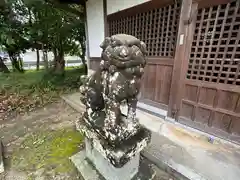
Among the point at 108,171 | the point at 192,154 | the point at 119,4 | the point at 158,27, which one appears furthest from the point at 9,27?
the point at 192,154

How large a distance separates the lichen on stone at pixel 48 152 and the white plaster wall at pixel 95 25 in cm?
286

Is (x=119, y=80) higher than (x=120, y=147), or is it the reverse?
(x=119, y=80)

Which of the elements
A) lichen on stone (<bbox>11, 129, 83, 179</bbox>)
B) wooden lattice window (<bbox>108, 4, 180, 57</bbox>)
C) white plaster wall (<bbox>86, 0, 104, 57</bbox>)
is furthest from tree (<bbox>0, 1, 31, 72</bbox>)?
wooden lattice window (<bbox>108, 4, 180, 57</bbox>)

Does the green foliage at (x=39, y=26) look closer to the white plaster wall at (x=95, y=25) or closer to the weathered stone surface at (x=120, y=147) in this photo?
the white plaster wall at (x=95, y=25)

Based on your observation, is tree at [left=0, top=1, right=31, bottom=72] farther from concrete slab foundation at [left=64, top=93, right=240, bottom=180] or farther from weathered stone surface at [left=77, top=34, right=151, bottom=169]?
concrete slab foundation at [left=64, top=93, right=240, bottom=180]

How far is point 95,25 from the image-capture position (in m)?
4.36

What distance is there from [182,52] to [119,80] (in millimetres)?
1904

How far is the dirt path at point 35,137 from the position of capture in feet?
5.64

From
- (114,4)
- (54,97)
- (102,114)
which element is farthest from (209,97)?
(54,97)

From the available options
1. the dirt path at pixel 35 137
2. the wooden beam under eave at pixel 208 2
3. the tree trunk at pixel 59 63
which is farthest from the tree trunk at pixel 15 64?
the wooden beam under eave at pixel 208 2

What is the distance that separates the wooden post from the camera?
2.29 m

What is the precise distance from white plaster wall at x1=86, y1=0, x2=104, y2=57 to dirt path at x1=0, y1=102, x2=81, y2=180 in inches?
84.1

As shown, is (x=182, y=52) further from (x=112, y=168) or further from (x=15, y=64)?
(x=15, y=64)

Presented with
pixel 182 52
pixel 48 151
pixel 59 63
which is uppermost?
pixel 182 52
